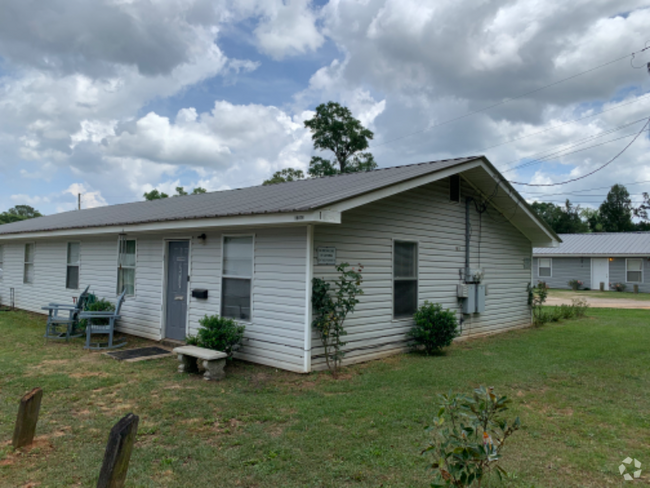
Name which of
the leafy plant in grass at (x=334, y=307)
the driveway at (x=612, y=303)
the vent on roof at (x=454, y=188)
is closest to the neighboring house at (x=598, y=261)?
the driveway at (x=612, y=303)

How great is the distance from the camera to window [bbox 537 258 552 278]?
27.6m

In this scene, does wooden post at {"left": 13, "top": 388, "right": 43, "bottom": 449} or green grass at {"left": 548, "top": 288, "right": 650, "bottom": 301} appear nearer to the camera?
wooden post at {"left": 13, "top": 388, "right": 43, "bottom": 449}

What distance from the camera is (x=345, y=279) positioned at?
6.95 m

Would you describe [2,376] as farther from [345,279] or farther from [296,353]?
[345,279]

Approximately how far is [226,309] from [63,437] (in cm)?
362

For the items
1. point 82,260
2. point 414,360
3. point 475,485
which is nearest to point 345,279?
point 414,360

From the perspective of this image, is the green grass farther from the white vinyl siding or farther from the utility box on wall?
the white vinyl siding

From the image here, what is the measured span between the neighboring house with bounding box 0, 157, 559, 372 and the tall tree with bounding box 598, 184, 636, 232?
142 feet

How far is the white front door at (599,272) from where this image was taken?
25328 millimetres

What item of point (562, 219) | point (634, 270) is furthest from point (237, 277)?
point (562, 219)

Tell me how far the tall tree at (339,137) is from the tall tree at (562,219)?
23247 millimetres

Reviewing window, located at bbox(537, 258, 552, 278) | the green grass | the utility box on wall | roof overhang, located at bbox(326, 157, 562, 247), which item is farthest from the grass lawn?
window, located at bbox(537, 258, 552, 278)

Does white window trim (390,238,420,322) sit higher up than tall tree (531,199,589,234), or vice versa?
tall tree (531,199,589,234)

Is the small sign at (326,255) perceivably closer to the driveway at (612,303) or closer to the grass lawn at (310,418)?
the grass lawn at (310,418)
